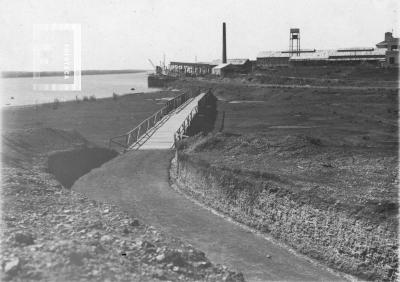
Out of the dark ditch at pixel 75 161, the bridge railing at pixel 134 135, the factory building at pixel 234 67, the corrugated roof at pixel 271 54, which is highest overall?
the corrugated roof at pixel 271 54

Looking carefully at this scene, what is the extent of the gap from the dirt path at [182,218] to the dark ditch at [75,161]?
2.41 ft

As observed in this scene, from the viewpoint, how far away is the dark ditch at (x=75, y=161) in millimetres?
25094

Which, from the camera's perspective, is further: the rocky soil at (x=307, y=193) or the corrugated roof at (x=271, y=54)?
the corrugated roof at (x=271, y=54)

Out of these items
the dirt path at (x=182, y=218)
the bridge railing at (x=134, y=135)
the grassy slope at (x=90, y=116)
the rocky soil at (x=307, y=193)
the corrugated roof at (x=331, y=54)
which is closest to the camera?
the rocky soil at (x=307, y=193)

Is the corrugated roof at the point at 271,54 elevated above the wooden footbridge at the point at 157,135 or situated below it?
above

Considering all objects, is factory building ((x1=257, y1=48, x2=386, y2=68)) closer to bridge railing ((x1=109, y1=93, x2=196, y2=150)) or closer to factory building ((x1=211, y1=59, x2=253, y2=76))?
factory building ((x1=211, y1=59, x2=253, y2=76))

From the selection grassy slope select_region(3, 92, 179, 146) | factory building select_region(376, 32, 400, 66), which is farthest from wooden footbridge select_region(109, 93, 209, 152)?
factory building select_region(376, 32, 400, 66)

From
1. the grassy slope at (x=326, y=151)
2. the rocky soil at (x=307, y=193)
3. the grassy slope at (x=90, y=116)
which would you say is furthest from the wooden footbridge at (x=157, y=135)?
the rocky soil at (x=307, y=193)

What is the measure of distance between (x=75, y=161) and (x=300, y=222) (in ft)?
53.3

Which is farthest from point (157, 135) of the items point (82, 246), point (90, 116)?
point (82, 246)

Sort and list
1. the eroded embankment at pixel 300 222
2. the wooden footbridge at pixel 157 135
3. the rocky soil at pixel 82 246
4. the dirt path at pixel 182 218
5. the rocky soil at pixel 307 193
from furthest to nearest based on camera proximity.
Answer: the wooden footbridge at pixel 157 135, the dirt path at pixel 182 218, the rocky soil at pixel 307 193, the eroded embankment at pixel 300 222, the rocky soil at pixel 82 246

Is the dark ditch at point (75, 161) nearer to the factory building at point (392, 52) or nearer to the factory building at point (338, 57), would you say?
the factory building at point (392, 52)

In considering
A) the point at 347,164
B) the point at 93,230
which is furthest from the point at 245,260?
the point at 347,164

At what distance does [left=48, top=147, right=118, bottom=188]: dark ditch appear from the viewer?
25094 millimetres
